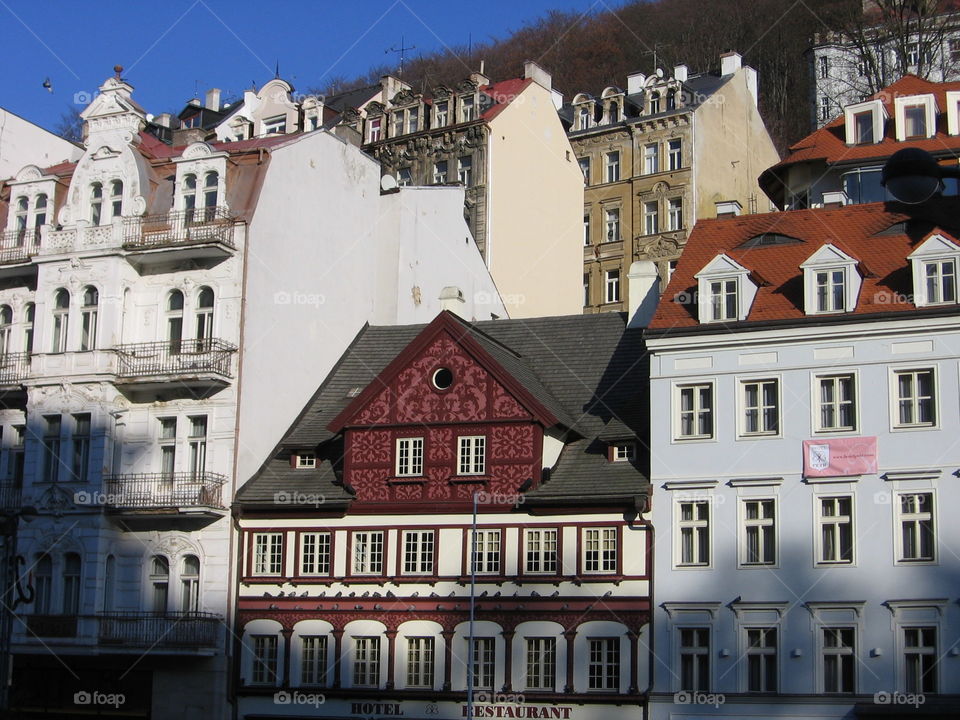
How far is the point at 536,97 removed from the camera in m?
67.9

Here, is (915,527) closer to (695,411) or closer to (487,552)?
Answer: (695,411)

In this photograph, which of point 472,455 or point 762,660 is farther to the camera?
point 472,455

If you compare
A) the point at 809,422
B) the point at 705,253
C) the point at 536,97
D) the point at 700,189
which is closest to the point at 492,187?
the point at 536,97

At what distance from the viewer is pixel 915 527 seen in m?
35.7

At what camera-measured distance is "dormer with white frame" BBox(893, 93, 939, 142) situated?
174 feet

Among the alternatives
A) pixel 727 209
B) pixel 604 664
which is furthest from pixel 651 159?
pixel 604 664

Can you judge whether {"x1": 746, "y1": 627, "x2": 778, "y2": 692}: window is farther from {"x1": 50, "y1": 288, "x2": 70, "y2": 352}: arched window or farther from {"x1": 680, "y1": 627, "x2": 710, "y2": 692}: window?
{"x1": 50, "y1": 288, "x2": 70, "y2": 352}: arched window

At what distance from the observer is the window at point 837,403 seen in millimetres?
36938

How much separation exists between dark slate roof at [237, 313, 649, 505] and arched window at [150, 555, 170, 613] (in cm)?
309

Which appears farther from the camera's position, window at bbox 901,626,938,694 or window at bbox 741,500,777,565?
window at bbox 741,500,777,565

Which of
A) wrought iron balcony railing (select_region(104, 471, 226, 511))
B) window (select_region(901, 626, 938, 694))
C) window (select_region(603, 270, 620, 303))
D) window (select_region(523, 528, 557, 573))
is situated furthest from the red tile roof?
window (select_region(603, 270, 620, 303))

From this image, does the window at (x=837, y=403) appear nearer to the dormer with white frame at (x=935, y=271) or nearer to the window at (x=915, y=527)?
the window at (x=915, y=527)

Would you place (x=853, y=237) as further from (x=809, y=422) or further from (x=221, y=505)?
(x=221, y=505)

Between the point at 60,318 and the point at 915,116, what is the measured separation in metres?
30.3
